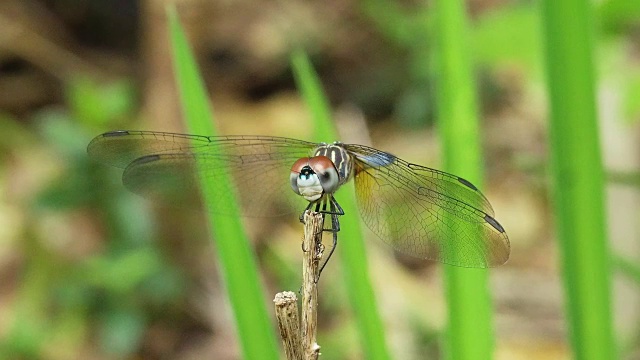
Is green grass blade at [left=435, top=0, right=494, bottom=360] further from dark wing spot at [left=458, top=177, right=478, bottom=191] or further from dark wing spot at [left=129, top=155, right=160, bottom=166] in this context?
dark wing spot at [left=129, top=155, right=160, bottom=166]

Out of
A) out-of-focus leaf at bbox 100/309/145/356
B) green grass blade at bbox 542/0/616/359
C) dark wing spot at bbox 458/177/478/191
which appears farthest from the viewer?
out-of-focus leaf at bbox 100/309/145/356

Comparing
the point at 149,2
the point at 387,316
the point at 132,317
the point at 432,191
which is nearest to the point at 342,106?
the point at 149,2

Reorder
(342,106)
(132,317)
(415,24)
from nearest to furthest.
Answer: (132,317)
(415,24)
(342,106)

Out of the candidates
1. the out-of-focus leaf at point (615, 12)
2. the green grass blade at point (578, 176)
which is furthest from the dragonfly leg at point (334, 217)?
the out-of-focus leaf at point (615, 12)

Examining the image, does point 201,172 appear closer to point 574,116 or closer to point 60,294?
point 574,116

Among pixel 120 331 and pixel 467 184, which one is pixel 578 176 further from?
pixel 120 331

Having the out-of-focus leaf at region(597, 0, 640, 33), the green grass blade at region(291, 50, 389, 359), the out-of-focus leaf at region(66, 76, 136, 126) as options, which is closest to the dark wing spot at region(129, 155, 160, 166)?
the green grass blade at region(291, 50, 389, 359)

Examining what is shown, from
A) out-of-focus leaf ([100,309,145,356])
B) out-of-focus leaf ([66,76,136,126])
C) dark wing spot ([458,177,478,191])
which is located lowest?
out-of-focus leaf ([100,309,145,356])

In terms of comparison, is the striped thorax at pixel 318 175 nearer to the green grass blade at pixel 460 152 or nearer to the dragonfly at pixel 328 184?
the dragonfly at pixel 328 184
